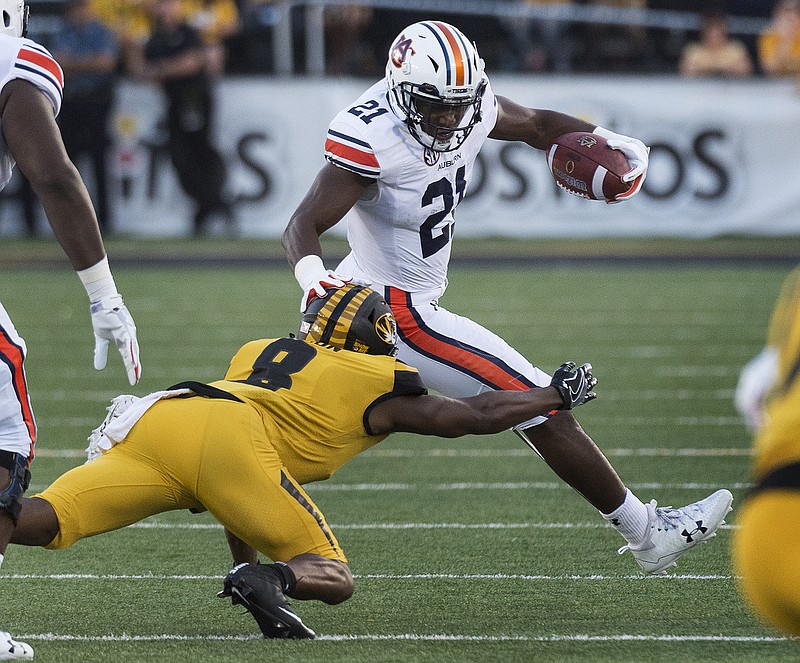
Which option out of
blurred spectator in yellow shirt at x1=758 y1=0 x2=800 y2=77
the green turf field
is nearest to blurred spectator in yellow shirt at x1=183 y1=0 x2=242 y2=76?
blurred spectator in yellow shirt at x1=758 y1=0 x2=800 y2=77

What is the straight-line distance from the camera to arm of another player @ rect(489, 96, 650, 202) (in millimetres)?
4930

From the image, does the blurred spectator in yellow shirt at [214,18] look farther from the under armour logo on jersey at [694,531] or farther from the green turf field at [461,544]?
the under armour logo on jersey at [694,531]

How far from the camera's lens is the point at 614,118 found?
14031 mm

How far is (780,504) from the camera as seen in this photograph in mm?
2533

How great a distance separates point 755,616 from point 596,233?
1043 cm

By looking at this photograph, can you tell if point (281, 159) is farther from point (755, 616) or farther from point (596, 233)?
point (755, 616)

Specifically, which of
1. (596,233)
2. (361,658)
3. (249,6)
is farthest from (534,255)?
(361,658)

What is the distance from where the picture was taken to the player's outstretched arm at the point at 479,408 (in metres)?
3.90

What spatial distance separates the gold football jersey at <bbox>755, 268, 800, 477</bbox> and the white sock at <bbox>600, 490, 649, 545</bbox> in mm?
1776

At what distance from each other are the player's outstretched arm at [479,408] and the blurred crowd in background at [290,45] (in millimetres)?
10357

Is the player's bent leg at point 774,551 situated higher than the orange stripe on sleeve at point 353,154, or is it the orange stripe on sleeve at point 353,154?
the orange stripe on sleeve at point 353,154

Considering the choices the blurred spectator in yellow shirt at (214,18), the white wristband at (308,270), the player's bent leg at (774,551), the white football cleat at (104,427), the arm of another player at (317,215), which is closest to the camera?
the player's bent leg at (774,551)

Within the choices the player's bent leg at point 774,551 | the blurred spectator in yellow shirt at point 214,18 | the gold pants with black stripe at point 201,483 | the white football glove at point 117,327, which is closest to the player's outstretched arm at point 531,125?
the gold pants with black stripe at point 201,483

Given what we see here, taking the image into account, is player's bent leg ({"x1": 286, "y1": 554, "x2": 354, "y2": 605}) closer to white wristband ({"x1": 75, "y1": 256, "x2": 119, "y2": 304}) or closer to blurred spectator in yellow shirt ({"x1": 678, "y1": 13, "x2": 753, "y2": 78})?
white wristband ({"x1": 75, "y1": 256, "x2": 119, "y2": 304})
